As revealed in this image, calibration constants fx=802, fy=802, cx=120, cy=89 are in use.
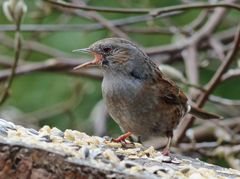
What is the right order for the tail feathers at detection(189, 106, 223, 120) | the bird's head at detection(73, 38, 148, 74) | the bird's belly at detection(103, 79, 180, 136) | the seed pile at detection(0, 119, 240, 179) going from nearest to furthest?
the seed pile at detection(0, 119, 240, 179), the bird's belly at detection(103, 79, 180, 136), the bird's head at detection(73, 38, 148, 74), the tail feathers at detection(189, 106, 223, 120)

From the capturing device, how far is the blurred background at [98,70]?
19.9 feet

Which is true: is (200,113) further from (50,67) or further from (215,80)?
(50,67)

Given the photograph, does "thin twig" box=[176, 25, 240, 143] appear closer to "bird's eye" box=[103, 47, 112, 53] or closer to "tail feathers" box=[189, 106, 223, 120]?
"tail feathers" box=[189, 106, 223, 120]

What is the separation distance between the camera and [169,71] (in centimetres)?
548

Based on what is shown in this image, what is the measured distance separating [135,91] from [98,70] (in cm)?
214

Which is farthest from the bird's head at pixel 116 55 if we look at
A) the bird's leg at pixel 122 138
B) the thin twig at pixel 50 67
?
the thin twig at pixel 50 67

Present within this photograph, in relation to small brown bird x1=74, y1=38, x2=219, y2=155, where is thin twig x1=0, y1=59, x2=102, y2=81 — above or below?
below

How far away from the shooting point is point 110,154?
371cm

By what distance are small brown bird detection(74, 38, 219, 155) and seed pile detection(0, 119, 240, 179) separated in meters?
0.46

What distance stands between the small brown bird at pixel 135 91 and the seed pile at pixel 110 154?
1.50ft

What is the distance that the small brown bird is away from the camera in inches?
194

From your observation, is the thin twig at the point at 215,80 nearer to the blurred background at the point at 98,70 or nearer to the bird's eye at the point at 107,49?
the blurred background at the point at 98,70

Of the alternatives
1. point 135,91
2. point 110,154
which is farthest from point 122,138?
point 110,154

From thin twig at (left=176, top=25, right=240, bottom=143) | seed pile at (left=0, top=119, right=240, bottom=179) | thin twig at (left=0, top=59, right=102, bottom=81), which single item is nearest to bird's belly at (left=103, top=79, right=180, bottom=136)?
seed pile at (left=0, top=119, right=240, bottom=179)
